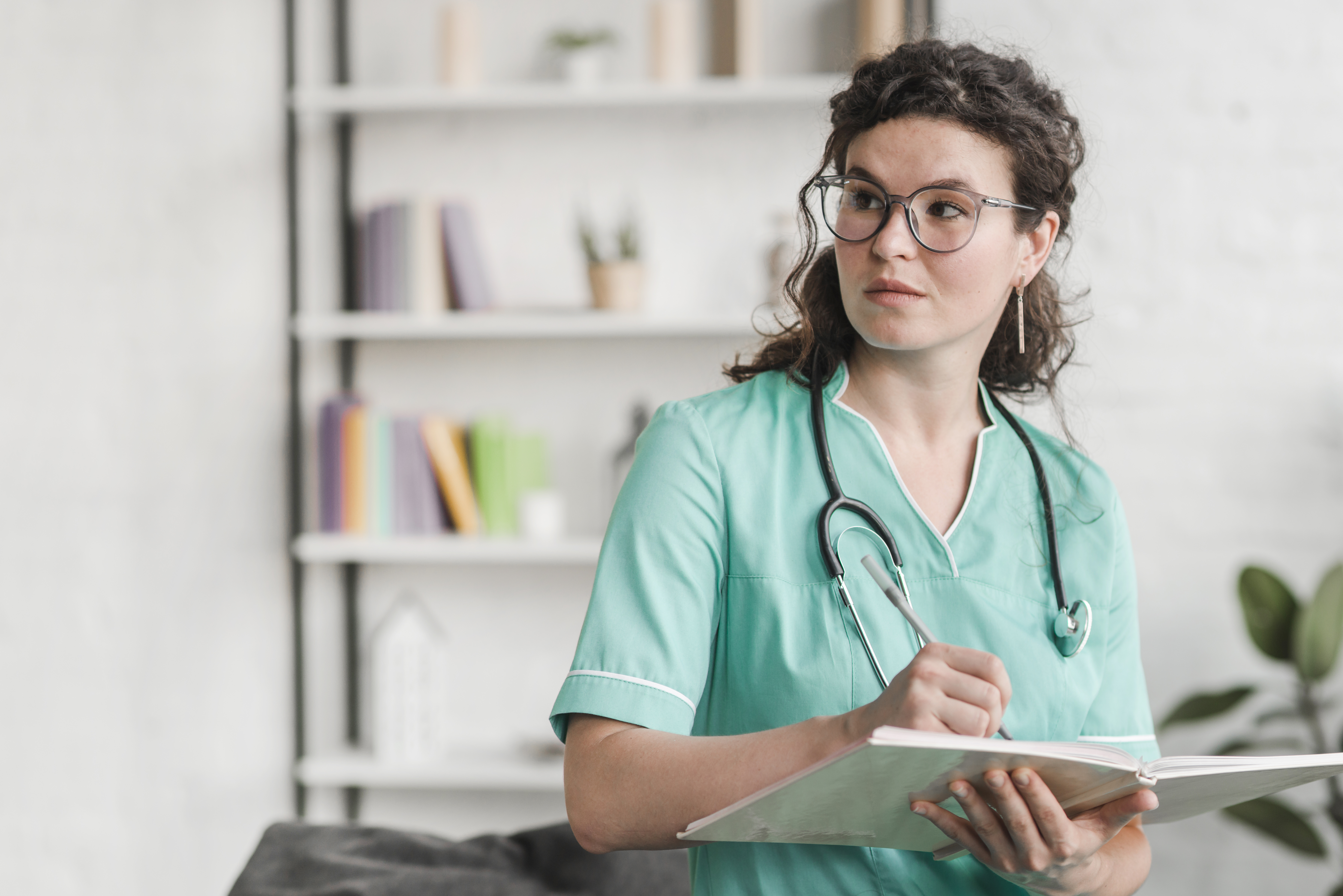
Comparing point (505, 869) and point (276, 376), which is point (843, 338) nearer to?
point (505, 869)

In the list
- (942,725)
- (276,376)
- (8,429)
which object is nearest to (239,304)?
(276,376)

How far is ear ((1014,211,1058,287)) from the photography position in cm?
111

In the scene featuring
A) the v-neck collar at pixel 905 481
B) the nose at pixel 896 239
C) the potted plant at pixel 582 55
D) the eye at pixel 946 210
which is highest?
the potted plant at pixel 582 55

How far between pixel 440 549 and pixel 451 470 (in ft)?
0.60

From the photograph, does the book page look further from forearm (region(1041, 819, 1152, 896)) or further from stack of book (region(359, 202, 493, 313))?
stack of book (region(359, 202, 493, 313))

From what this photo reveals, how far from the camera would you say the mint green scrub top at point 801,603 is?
929 mm

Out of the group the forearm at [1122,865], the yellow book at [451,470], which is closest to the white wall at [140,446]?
the yellow book at [451,470]

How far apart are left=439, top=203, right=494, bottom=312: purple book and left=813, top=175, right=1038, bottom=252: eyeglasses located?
160 centimetres

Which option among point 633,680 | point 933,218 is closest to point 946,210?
point 933,218

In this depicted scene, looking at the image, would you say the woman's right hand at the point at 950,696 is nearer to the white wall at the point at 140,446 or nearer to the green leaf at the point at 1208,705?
the white wall at the point at 140,446

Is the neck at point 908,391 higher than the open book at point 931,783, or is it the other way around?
the neck at point 908,391

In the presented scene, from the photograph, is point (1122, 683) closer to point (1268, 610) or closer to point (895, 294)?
point (895, 294)

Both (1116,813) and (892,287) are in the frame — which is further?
(892,287)

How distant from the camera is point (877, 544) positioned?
40.4 inches
